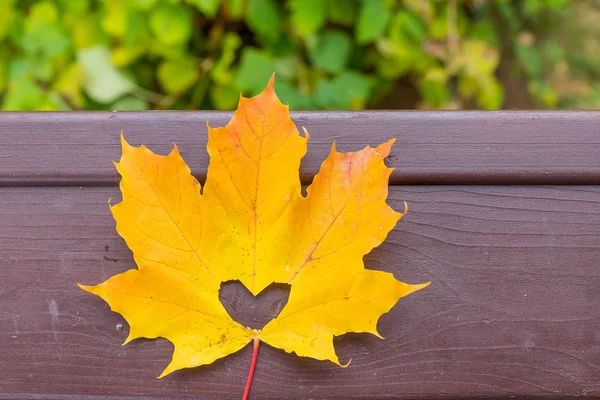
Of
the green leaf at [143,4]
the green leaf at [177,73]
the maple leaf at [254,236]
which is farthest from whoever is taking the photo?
the green leaf at [177,73]

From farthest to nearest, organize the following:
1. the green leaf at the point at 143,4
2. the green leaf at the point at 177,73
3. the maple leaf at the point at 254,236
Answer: the green leaf at the point at 177,73
the green leaf at the point at 143,4
the maple leaf at the point at 254,236

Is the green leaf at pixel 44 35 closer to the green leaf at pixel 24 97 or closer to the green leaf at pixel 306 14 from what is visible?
the green leaf at pixel 24 97

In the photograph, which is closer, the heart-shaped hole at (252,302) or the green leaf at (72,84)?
the heart-shaped hole at (252,302)

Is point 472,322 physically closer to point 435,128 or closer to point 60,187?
point 435,128

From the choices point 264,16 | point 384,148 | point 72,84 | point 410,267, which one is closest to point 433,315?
point 410,267

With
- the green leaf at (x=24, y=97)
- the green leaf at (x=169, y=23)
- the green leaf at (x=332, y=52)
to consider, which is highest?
the green leaf at (x=169, y=23)

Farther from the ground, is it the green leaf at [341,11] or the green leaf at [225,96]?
the green leaf at [341,11]

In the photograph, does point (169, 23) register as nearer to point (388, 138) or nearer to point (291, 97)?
point (291, 97)

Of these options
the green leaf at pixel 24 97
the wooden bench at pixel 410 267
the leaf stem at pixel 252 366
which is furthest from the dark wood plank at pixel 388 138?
the green leaf at pixel 24 97
